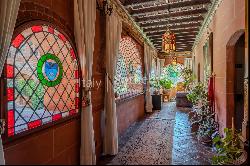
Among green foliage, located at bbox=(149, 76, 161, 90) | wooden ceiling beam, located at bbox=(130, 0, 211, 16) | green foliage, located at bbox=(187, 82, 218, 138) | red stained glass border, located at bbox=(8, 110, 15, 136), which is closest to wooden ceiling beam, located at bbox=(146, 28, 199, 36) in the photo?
green foliage, located at bbox=(149, 76, 161, 90)

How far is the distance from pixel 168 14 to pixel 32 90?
175 inches

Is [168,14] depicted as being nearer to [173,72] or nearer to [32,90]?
[32,90]

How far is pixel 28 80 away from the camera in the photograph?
207cm

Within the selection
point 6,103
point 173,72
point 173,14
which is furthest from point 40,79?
point 173,72

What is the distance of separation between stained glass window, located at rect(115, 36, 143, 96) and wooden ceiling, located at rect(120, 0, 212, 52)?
2.47ft

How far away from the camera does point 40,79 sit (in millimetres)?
2219

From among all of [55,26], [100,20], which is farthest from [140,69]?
[55,26]

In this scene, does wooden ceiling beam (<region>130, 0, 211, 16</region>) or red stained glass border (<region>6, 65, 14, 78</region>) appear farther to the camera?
wooden ceiling beam (<region>130, 0, 211, 16</region>)

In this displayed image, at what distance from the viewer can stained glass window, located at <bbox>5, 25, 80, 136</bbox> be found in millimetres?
1882

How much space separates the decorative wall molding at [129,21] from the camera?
14.5 feet

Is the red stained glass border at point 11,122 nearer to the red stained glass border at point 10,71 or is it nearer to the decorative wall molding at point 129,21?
the red stained glass border at point 10,71

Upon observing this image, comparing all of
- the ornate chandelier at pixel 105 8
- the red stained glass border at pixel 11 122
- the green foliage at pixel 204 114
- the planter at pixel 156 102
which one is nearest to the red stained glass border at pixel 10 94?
the red stained glass border at pixel 11 122

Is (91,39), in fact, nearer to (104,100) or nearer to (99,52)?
(99,52)

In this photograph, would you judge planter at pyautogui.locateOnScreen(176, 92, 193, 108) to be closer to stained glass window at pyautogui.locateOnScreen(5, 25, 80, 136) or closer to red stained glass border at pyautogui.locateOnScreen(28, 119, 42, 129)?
stained glass window at pyautogui.locateOnScreen(5, 25, 80, 136)
